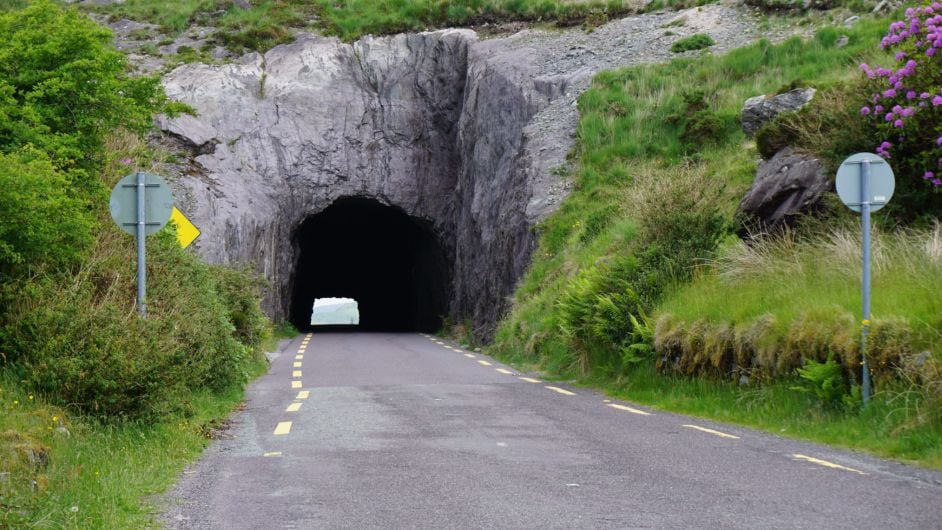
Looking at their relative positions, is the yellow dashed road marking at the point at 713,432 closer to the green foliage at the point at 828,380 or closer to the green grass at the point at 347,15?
the green foliage at the point at 828,380

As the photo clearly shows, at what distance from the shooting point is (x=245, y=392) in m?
13.7

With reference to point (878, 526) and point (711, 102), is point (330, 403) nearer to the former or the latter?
point (878, 526)

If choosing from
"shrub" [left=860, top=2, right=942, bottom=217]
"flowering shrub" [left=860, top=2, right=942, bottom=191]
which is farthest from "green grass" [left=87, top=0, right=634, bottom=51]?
"shrub" [left=860, top=2, right=942, bottom=217]

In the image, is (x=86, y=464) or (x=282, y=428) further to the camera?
(x=282, y=428)

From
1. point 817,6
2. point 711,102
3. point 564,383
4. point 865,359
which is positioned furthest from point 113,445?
point 817,6

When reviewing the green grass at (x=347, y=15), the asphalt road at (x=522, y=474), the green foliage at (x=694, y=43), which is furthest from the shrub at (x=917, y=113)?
the green grass at (x=347, y=15)

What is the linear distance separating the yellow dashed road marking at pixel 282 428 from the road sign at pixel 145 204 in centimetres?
265

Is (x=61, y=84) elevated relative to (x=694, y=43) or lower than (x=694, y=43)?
lower

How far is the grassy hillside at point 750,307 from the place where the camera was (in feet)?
30.0

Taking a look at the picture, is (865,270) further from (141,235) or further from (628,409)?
(141,235)

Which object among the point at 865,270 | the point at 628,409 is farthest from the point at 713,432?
the point at 865,270

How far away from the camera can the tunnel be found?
40.1 metres

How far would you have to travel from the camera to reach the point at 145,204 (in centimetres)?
1010

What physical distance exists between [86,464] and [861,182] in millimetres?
8228
